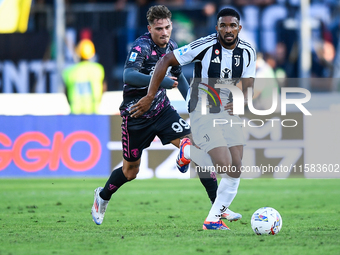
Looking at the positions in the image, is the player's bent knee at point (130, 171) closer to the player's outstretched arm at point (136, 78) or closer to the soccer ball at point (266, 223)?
the player's outstretched arm at point (136, 78)

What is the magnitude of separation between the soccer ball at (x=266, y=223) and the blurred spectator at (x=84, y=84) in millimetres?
8383

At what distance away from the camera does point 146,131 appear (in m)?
6.57

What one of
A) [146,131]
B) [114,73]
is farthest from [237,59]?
[114,73]

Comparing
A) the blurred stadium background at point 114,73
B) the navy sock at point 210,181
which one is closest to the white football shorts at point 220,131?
the navy sock at point 210,181

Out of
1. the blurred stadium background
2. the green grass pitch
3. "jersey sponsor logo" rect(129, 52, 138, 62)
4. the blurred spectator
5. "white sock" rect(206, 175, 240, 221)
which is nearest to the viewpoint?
the green grass pitch

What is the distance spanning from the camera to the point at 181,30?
48.8ft

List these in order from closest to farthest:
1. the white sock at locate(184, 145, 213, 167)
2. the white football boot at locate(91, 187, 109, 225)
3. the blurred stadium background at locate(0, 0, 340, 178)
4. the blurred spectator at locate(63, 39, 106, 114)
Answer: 1. the white sock at locate(184, 145, 213, 167)
2. the white football boot at locate(91, 187, 109, 225)
3. the blurred stadium background at locate(0, 0, 340, 178)
4. the blurred spectator at locate(63, 39, 106, 114)

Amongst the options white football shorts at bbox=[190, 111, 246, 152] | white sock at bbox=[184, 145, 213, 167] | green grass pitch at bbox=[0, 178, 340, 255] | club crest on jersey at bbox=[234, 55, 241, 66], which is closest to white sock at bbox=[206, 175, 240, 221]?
green grass pitch at bbox=[0, 178, 340, 255]

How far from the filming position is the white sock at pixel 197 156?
6164 millimetres

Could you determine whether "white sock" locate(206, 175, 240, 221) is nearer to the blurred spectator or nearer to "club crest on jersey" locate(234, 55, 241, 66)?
"club crest on jersey" locate(234, 55, 241, 66)

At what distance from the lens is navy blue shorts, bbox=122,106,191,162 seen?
6547 millimetres

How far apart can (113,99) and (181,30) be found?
3.22 metres

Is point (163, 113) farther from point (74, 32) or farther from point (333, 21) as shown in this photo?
point (333, 21)

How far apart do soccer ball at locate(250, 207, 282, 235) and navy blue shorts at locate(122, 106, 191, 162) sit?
1417 mm
